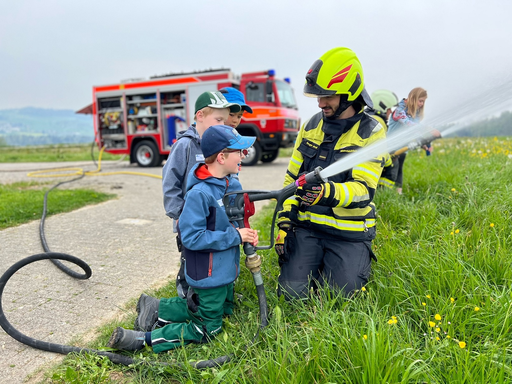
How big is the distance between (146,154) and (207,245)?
12.5 meters

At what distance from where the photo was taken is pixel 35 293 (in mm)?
3242

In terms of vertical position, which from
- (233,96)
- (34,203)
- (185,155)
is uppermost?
(233,96)

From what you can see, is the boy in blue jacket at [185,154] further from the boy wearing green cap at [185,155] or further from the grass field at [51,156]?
the grass field at [51,156]

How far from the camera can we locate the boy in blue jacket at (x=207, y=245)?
229 centimetres

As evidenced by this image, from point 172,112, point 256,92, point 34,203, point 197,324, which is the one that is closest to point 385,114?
point 197,324

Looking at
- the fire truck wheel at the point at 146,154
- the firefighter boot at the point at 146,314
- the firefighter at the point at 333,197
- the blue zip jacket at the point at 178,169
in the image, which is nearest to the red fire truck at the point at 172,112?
the fire truck wheel at the point at 146,154

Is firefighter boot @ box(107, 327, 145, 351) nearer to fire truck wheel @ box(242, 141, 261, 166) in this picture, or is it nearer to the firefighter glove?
the firefighter glove

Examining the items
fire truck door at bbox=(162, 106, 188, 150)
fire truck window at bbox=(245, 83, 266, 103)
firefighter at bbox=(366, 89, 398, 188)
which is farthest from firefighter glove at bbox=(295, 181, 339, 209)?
fire truck door at bbox=(162, 106, 188, 150)

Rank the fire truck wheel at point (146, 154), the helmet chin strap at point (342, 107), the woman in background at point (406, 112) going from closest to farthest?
the helmet chin strap at point (342, 107) → the woman in background at point (406, 112) → the fire truck wheel at point (146, 154)

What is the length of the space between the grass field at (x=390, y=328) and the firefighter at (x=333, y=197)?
21 cm

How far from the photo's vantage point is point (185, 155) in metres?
2.93

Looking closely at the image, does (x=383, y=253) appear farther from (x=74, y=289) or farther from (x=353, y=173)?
(x=74, y=289)

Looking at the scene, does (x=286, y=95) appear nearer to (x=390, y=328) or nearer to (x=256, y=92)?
(x=256, y=92)

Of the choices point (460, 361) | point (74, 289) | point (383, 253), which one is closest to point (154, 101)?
point (74, 289)
